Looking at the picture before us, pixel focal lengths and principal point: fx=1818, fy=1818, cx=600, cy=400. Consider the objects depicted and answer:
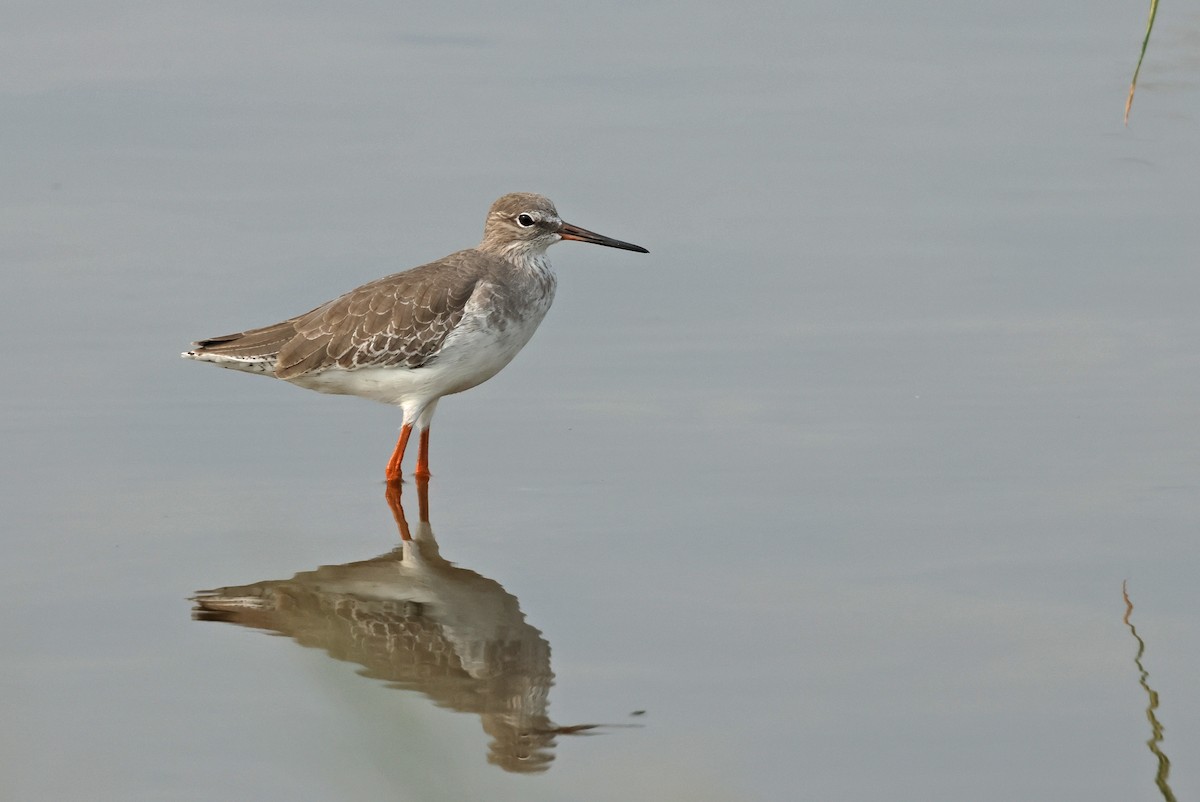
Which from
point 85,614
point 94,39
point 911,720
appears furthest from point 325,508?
point 94,39

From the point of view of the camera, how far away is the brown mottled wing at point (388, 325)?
10.5 m

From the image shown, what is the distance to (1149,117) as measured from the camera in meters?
14.3

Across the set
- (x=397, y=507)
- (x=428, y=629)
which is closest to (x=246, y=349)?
(x=397, y=507)

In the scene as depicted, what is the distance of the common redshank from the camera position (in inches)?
412

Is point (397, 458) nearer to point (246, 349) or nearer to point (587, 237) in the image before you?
point (246, 349)

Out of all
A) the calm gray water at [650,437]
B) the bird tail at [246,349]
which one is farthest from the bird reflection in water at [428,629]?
the bird tail at [246,349]

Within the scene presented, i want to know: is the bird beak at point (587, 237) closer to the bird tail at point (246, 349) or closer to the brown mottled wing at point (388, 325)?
the brown mottled wing at point (388, 325)

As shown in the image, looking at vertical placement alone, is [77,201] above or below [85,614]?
above

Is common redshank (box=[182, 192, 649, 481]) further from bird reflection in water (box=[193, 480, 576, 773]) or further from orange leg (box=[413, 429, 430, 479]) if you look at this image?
bird reflection in water (box=[193, 480, 576, 773])

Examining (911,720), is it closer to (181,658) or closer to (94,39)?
(181,658)

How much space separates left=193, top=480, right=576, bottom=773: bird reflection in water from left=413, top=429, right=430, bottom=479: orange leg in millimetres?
1023

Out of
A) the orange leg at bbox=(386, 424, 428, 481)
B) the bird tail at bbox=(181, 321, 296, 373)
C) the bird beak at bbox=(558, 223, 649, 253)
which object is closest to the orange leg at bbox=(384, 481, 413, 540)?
the orange leg at bbox=(386, 424, 428, 481)

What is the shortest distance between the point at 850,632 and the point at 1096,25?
9.68m

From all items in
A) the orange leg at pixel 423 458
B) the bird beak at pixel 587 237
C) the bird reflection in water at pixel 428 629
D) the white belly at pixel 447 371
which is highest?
the bird beak at pixel 587 237
